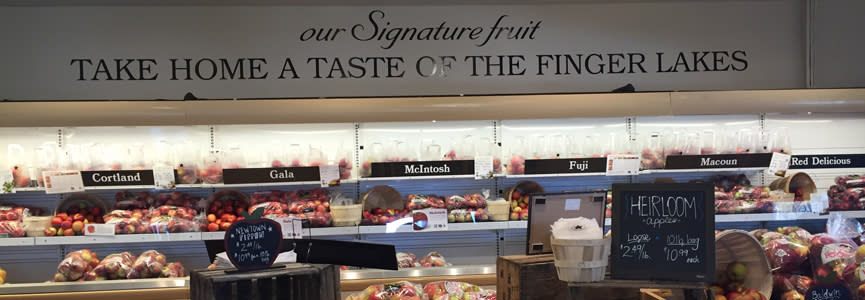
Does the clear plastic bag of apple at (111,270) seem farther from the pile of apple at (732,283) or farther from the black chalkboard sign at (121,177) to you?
the pile of apple at (732,283)

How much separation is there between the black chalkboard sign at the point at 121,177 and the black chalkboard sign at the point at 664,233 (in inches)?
150

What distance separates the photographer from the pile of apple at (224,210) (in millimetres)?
4938

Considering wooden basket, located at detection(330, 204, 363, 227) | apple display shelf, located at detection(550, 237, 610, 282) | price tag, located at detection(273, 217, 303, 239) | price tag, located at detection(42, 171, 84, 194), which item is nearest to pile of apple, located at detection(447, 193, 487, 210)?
wooden basket, located at detection(330, 204, 363, 227)

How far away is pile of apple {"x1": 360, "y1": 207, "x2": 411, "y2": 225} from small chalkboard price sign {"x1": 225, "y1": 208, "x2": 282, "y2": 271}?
273cm

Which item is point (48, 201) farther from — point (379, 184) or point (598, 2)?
point (598, 2)

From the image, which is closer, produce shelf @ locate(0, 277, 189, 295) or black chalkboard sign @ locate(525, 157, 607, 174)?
produce shelf @ locate(0, 277, 189, 295)

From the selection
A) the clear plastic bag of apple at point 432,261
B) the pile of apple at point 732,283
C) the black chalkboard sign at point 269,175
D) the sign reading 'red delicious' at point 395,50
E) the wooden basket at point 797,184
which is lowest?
the clear plastic bag of apple at point 432,261

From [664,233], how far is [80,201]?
4488 mm

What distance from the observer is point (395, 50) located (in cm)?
523

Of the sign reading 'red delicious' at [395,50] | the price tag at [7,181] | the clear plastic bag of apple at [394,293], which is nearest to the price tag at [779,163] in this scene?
the sign reading 'red delicious' at [395,50]

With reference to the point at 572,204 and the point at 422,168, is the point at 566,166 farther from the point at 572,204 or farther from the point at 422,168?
the point at 572,204

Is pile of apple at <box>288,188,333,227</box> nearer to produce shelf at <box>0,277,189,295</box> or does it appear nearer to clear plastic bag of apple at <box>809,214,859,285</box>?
produce shelf at <box>0,277,189,295</box>

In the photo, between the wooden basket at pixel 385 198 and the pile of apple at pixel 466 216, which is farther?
the wooden basket at pixel 385 198

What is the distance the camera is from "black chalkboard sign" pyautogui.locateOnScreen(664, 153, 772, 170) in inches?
207
